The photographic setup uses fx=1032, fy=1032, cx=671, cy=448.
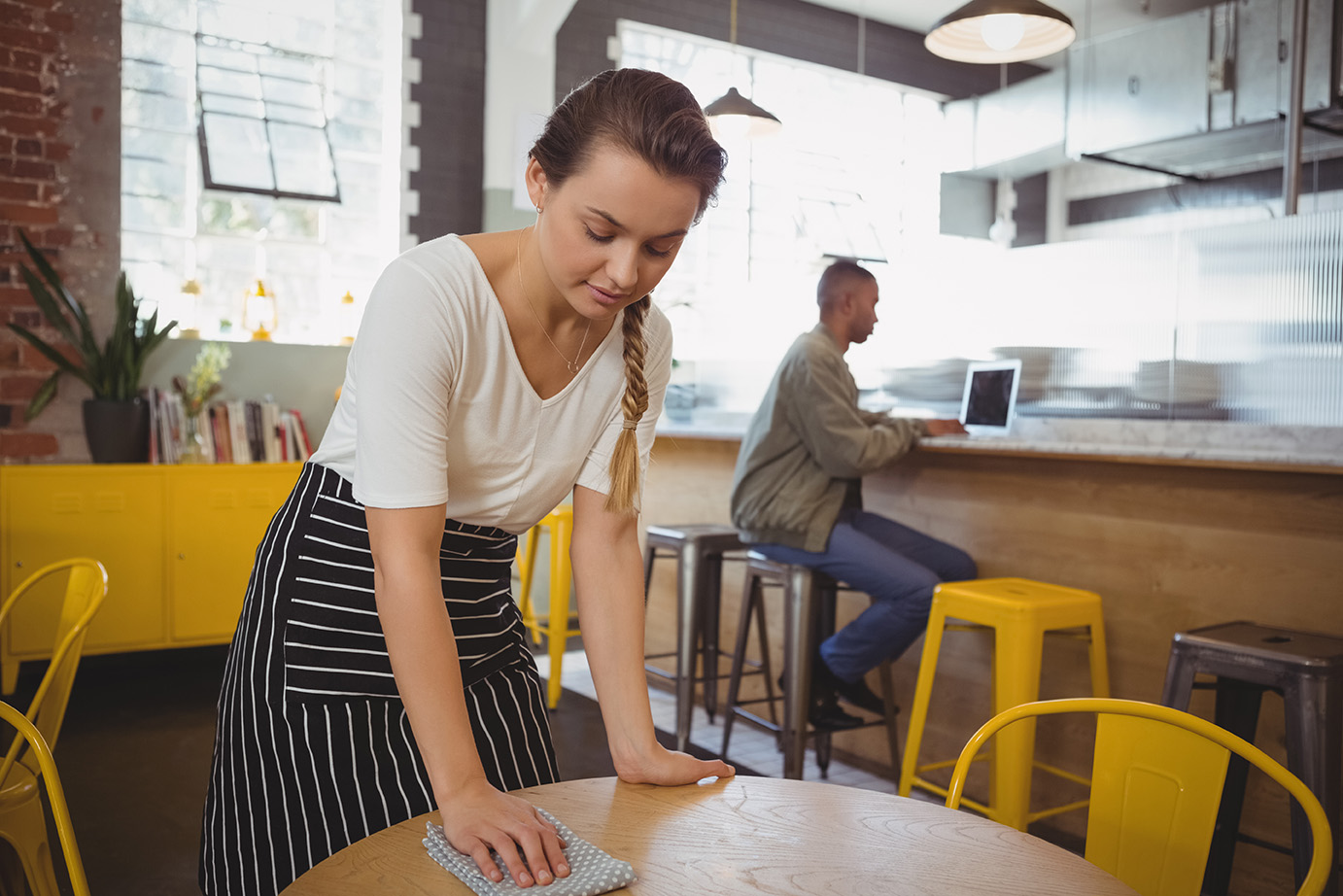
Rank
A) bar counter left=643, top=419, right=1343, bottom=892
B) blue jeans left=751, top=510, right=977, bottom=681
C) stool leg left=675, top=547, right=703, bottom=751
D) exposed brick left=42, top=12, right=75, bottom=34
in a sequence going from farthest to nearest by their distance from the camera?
1. exposed brick left=42, top=12, right=75, bottom=34
2. stool leg left=675, top=547, right=703, bottom=751
3. blue jeans left=751, top=510, right=977, bottom=681
4. bar counter left=643, top=419, right=1343, bottom=892

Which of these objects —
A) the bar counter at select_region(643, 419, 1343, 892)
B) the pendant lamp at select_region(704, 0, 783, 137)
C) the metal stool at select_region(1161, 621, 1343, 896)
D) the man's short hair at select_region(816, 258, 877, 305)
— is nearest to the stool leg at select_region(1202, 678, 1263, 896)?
the metal stool at select_region(1161, 621, 1343, 896)

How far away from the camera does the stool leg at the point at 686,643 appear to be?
11.6 ft

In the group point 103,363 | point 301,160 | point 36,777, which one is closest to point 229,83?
point 301,160

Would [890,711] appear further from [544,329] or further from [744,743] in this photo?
[544,329]

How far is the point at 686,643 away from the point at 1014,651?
1376 millimetres

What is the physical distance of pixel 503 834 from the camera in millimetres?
927

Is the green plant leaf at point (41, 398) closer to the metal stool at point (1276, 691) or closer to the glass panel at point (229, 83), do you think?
the glass panel at point (229, 83)

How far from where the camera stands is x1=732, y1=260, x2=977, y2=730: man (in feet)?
9.75

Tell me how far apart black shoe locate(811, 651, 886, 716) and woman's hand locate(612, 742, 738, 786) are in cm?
204

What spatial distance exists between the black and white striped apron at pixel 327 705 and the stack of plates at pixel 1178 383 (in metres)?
3.07

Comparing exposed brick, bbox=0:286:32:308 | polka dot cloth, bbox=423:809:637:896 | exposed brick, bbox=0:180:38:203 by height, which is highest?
exposed brick, bbox=0:180:38:203

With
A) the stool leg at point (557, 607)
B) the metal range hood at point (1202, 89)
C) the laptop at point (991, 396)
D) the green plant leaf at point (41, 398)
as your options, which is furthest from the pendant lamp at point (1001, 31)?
the green plant leaf at point (41, 398)

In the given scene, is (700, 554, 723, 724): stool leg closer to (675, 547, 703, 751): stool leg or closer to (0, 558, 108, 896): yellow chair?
(675, 547, 703, 751): stool leg

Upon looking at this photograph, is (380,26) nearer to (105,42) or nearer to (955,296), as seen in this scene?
(105,42)
